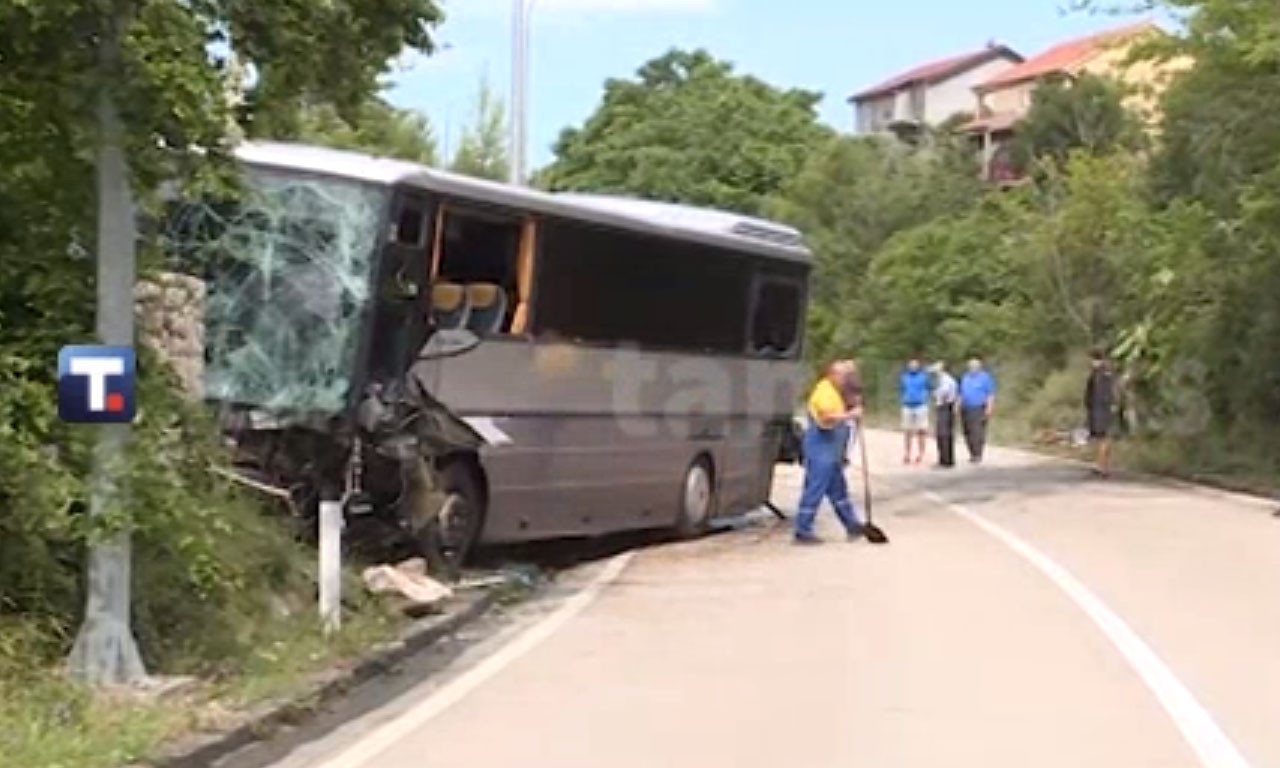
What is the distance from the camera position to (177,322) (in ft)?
46.6

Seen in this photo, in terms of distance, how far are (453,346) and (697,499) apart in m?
5.82

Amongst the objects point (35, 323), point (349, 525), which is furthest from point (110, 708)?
point (349, 525)

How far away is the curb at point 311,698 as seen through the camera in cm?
951

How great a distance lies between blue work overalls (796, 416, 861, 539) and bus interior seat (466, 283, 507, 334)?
440 centimetres

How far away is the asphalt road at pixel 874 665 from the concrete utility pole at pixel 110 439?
1.08 metres

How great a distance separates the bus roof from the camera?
16.5 metres

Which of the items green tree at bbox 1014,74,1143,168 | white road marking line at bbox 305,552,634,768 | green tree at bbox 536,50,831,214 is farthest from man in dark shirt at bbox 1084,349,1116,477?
green tree at bbox 536,50,831,214

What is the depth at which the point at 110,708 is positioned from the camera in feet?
32.6

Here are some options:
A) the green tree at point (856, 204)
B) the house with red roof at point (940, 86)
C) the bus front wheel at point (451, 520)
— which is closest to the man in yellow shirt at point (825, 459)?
the bus front wheel at point (451, 520)

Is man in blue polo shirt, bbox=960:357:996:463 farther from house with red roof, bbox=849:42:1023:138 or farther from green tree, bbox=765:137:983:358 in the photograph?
house with red roof, bbox=849:42:1023:138

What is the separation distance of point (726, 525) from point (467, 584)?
299 inches

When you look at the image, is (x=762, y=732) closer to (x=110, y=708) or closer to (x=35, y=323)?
(x=110, y=708)

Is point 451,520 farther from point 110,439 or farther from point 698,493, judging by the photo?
point 110,439

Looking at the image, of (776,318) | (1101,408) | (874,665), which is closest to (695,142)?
(1101,408)
